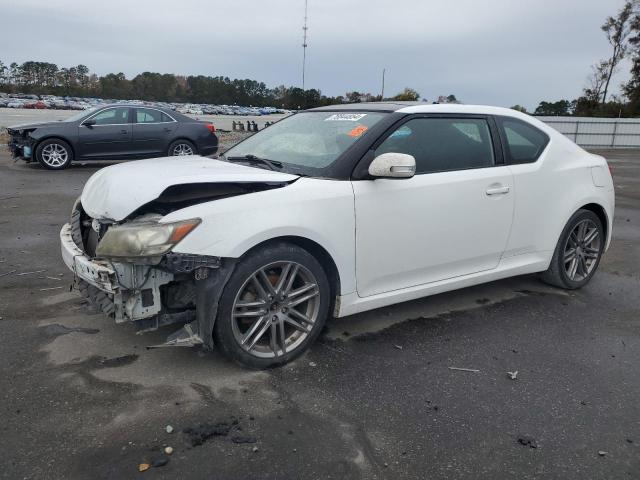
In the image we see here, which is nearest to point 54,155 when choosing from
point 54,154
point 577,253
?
point 54,154

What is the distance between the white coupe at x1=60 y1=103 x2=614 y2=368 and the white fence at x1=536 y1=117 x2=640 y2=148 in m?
25.0

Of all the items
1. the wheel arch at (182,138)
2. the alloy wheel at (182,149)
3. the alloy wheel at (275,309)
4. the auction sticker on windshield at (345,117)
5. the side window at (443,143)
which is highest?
the auction sticker on windshield at (345,117)

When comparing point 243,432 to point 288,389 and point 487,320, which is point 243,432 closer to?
point 288,389

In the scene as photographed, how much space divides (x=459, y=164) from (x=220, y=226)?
6.51 feet

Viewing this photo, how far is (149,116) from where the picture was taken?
13.3 m

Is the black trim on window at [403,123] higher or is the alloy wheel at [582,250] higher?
the black trim on window at [403,123]

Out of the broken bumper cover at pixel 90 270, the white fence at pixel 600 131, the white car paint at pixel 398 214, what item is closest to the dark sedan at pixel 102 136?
the white car paint at pixel 398 214

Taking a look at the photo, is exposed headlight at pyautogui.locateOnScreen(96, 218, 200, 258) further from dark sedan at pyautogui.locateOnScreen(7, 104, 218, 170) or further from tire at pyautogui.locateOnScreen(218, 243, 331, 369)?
dark sedan at pyautogui.locateOnScreen(7, 104, 218, 170)

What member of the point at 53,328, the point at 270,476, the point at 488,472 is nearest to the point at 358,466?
the point at 270,476

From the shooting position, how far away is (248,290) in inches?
132

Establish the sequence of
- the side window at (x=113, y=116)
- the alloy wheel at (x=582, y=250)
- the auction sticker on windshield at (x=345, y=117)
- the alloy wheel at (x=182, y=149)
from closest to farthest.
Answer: the auction sticker on windshield at (x=345, y=117)
the alloy wheel at (x=582, y=250)
the side window at (x=113, y=116)
the alloy wheel at (x=182, y=149)

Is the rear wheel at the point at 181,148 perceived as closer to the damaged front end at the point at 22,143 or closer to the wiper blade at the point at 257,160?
the damaged front end at the point at 22,143

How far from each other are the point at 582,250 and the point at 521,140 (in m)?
1.32

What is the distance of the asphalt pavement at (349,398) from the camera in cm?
256
